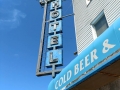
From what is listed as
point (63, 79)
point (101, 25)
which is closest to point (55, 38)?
point (101, 25)

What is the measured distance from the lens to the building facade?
24.3 feet

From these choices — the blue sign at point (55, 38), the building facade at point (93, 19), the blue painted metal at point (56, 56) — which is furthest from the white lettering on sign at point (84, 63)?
the blue sign at point (55, 38)

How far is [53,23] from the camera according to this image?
40.1 ft

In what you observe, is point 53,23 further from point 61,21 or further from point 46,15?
point 46,15

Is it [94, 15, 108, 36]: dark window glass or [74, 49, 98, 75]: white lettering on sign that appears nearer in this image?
[74, 49, 98, 75]: white lettering on sign

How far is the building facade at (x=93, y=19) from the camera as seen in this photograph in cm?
739

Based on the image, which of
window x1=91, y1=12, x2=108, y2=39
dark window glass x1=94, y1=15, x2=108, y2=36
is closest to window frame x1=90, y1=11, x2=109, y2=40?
window x1=91, y1=12, x2=108, y2=39

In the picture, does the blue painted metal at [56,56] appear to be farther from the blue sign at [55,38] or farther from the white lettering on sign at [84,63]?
the white lettering on sign at [84,63]

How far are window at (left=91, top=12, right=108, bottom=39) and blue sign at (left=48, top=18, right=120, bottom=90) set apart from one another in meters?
3.42

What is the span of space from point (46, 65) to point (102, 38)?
6099 mm

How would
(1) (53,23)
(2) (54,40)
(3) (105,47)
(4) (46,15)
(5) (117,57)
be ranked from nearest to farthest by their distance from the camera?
(5) (117,57)
(3) (105,47)
(2) (54,40)
(1) (53,23)
(4) (46,15)

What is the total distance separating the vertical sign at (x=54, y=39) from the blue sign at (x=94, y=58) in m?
4.17

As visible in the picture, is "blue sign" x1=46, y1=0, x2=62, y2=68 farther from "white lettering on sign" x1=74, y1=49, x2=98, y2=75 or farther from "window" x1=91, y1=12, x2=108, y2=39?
"white lettering on sign" x1=74, y1=49, x2=98, y2=75

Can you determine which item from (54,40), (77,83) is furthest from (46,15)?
(77,83)
